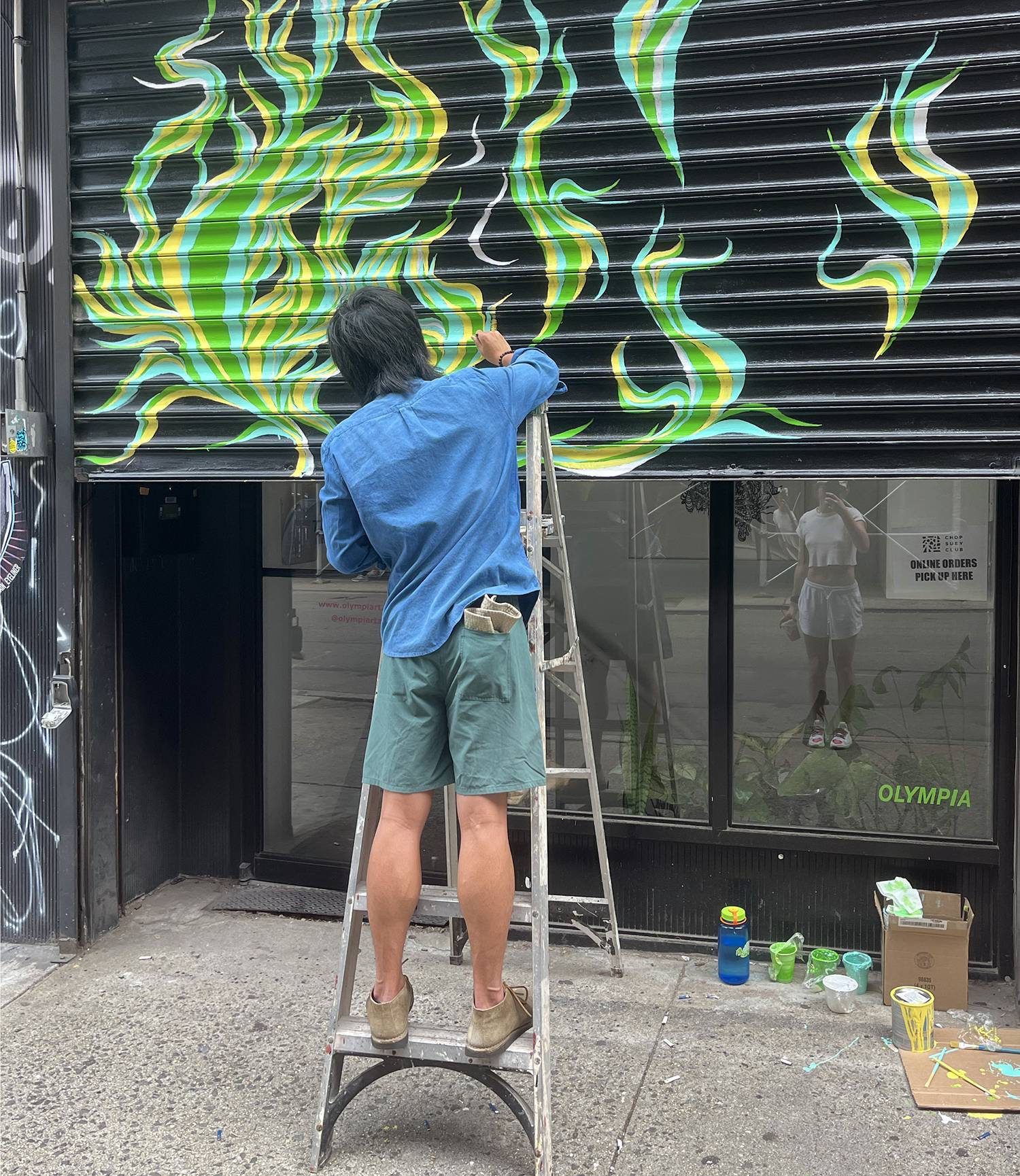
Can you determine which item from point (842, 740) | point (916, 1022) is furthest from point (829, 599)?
point (916, 1022)

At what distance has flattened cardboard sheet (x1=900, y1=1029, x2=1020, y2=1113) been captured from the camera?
3.50m

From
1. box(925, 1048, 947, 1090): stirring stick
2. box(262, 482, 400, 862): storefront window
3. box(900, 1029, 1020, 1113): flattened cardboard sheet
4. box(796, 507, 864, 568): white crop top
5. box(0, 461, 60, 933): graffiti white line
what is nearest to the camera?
box(900, 1029, 1020, 1113): flattened cardboard sheet

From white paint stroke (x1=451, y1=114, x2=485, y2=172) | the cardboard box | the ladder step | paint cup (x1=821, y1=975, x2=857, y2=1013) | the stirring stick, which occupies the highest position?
white paint stroke (x1=451, y1=114, x2=485, y2=172)

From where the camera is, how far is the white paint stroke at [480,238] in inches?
167

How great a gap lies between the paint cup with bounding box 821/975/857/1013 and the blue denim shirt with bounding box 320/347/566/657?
6.48 ft

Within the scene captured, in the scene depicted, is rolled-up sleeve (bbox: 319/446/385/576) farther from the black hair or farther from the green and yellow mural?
the green and yellow mural

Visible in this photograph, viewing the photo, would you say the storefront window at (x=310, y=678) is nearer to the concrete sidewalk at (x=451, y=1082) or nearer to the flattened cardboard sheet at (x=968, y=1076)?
the concrete sidewalk at (x=451, y=1082)

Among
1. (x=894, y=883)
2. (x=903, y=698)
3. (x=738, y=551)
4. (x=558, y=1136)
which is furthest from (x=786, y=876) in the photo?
(x=558, y=1136)

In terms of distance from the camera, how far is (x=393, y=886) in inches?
125

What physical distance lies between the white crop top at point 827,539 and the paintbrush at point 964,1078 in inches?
73.0

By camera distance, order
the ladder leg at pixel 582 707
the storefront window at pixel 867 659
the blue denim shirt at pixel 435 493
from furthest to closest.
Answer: the storefront window at pixel 867 659 < the ladder leg at pixel 582 707 < the blue denim shirt at pixel 435 493

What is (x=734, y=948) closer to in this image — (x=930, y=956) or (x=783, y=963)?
(x=783, y=963)

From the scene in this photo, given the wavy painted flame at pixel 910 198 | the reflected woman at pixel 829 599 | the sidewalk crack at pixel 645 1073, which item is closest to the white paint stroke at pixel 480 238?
the wavy painted flame at pixel 910 198

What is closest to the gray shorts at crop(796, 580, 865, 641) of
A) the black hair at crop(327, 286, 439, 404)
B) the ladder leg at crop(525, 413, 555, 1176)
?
the ladder leg at crop(525, 413, 555, 1176)
